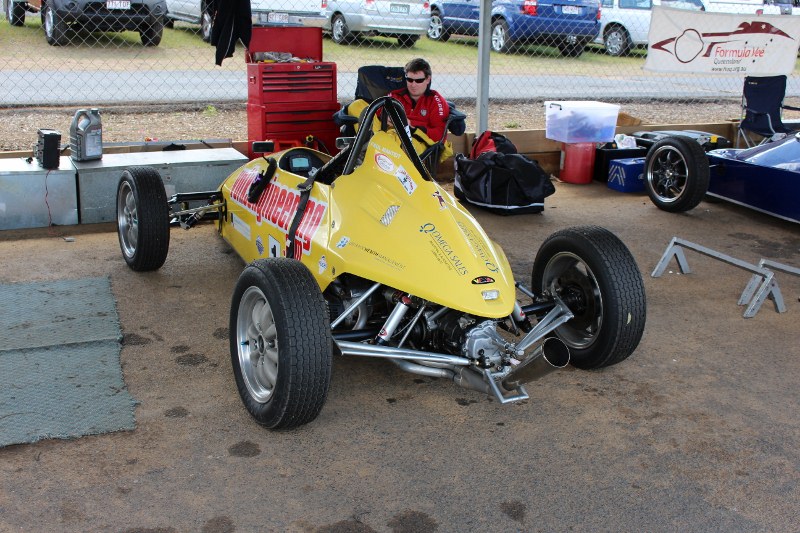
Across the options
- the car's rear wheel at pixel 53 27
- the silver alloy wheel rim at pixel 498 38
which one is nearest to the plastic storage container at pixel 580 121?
the silver alloy wheel rim at pixel 498 38

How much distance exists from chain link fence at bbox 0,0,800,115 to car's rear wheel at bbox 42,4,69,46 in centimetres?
2

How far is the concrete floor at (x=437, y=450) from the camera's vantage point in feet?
10.4

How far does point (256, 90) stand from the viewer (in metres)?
7.64

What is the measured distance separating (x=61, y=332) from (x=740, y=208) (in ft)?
20.4

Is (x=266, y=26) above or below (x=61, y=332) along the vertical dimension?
above

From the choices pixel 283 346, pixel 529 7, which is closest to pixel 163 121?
pixel 529 7

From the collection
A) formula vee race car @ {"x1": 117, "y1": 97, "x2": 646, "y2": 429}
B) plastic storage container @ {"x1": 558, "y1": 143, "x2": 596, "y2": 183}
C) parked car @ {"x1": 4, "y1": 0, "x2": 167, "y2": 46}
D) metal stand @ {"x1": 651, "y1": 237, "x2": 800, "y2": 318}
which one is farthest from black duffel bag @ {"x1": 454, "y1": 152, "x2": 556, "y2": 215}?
parked car @ {"x1": 4, "y1": 0, "x2": 167, "y2": 46}

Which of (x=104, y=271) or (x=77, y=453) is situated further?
(x=104, y=271)

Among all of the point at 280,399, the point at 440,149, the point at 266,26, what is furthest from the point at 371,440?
the point at 266,26

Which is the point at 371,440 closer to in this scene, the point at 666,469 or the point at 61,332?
the point at 666,469

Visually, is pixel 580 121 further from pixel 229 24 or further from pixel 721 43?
pixel 229 24

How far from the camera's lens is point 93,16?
10.4m

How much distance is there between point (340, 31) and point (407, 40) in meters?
1.27

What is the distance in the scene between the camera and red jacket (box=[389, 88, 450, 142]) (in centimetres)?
733
